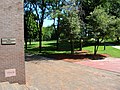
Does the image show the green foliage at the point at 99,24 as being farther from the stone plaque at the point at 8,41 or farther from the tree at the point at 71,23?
the stone plaque at the point at 8,41

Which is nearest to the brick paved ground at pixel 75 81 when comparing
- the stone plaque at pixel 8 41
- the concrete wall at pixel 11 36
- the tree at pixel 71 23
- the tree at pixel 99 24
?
the concrete wall at pixel 11 36

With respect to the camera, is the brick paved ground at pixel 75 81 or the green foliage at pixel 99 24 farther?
the green foliage at pixel 99 24

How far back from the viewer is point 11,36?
35.4 ft

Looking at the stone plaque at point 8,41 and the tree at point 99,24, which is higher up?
the tree at point 99,24

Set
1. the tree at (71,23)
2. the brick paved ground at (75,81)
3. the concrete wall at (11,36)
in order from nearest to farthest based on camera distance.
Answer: the concrete wall at (11,36) < the brick paved ground at (75,81) < the tree at (71,23)

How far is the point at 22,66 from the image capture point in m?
11.1

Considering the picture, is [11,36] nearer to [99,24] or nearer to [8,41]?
[8,41]

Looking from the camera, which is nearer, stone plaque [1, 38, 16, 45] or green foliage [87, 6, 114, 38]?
stone plaque [1, 38, 16, 45]

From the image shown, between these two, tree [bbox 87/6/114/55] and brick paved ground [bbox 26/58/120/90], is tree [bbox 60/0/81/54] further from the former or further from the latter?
brick paved ground [bbox 26/58/120/90]

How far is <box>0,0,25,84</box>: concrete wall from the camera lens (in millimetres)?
10633

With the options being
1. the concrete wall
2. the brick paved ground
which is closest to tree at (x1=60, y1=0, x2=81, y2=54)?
the brick paved ground

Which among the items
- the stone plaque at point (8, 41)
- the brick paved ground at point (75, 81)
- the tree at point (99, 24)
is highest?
the tree at point (99, 24)

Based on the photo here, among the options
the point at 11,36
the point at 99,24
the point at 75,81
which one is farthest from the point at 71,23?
the point at 11,36

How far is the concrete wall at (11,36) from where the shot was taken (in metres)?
→ 10.6
